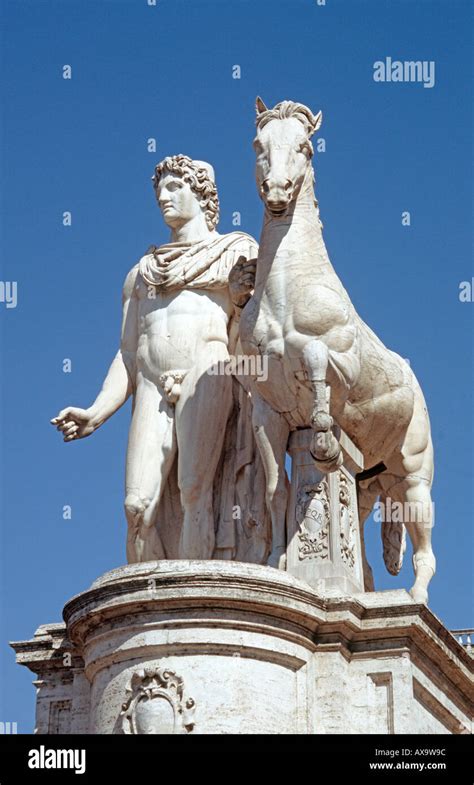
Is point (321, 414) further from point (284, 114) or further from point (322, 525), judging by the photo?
point (284, 114)

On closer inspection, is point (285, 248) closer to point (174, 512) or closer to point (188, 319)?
point (188, 319)

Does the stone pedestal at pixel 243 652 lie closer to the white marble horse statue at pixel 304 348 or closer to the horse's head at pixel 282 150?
the white marble horse statue at pixel 304 348

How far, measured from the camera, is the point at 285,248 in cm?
1809

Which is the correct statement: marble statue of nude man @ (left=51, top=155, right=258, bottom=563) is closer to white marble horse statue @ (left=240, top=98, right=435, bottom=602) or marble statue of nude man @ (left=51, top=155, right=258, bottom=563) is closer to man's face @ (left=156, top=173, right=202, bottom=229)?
man's face @ (left=156, top=173, right=202, bottom=229)

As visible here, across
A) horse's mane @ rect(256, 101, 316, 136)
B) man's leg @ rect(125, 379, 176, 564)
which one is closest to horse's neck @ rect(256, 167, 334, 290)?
horse's mane @ rect(256, 101, 316, 136)

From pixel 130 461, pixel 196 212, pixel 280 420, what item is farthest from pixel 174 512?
pixel 196 212

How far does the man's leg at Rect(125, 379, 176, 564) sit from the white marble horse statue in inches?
54.5

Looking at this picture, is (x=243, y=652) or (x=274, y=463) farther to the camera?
(x=274, y=463)

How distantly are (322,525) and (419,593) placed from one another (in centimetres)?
135

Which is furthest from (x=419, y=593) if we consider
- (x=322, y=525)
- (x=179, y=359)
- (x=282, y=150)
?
(x=282, y=150)

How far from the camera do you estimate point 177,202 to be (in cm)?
1997
